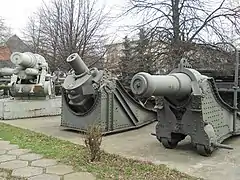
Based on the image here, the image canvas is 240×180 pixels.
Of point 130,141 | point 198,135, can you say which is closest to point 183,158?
point 198,135

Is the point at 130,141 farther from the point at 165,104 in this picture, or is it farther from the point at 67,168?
the point at 67,168

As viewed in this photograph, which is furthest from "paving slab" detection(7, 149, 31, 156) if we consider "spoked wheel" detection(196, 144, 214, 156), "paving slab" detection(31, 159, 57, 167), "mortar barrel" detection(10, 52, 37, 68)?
"mortar barrel" detection(10, 52, 37, 68)

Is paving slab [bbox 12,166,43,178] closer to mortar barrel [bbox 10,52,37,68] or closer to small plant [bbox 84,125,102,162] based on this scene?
small plant [bbox 84,125,102,162]

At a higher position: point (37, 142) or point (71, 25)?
point (71, 25)

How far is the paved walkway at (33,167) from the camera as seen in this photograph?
441 centimetres

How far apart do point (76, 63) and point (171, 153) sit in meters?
3.17

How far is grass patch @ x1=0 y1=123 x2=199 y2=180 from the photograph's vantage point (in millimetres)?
4500

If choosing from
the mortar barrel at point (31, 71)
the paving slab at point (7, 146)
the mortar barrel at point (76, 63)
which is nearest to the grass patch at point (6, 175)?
the paving slab at point (7, 146)

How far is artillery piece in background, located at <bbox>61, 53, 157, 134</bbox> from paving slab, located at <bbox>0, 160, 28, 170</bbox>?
9.26 feet

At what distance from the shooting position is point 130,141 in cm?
718

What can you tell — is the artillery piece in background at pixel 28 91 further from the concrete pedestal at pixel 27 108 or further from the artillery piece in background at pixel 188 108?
the artillery piece in background at pixel 188 108

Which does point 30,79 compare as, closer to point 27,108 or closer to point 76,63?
point 27,108

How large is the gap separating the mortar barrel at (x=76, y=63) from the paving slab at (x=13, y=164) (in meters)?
3.09

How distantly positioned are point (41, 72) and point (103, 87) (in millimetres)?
4121
